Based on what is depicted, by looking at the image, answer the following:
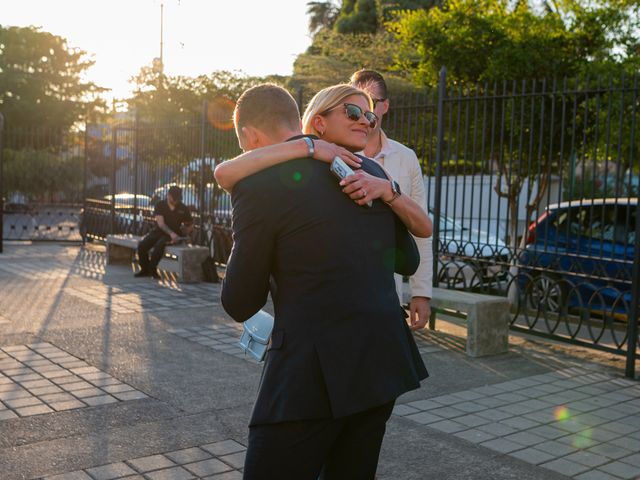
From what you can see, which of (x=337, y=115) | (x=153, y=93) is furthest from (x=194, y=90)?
(x=337, y=115)

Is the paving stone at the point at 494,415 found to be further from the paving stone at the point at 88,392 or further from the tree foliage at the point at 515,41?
the tree foliage at the point at 515,41

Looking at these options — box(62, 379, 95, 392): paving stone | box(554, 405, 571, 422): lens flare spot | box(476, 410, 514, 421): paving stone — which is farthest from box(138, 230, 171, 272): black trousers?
box(554, 405, 571, 422): lens flare spot

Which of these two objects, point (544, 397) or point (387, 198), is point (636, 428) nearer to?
point (544, 397)

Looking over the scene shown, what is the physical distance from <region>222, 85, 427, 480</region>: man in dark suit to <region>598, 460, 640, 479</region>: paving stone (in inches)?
97.7

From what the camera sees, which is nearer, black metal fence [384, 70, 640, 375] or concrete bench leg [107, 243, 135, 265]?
black metal fence [384, 70, 640, 375]

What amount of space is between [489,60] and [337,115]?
10267 mm

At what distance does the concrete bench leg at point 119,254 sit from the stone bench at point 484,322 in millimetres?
7371

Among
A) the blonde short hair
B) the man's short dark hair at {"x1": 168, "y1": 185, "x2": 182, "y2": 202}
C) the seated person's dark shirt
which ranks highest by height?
the blonde short hair

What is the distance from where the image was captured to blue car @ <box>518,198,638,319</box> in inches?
274

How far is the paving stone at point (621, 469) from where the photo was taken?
4.24 meters

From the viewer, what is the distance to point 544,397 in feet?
18.9

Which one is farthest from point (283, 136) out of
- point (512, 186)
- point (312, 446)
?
point (512, 186)

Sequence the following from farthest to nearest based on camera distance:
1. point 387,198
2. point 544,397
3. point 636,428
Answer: point 544,397, point 636,428, point 387,198

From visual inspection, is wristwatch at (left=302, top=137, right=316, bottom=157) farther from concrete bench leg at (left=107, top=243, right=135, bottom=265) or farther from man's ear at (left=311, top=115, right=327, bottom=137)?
concrete bench leg at (left=107, top=243, right=135, bottom=265)
